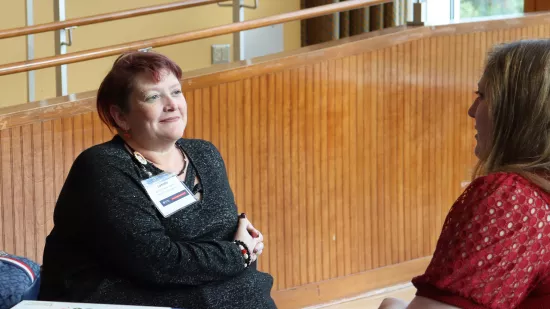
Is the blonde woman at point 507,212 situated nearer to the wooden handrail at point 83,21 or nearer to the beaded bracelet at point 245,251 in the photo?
the beaded bracelet at point 245,251

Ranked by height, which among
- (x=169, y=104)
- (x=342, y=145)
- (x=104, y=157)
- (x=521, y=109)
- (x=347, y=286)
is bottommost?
(x=347, y=286)

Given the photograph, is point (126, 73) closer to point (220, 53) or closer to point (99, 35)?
point (99, 35)

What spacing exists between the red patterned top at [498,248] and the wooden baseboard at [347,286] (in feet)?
7.92

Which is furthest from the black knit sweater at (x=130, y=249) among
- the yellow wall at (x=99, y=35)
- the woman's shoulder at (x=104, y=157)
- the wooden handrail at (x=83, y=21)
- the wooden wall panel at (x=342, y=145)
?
the yellow wall at (x=99, y=35)

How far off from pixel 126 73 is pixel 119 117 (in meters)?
0.12

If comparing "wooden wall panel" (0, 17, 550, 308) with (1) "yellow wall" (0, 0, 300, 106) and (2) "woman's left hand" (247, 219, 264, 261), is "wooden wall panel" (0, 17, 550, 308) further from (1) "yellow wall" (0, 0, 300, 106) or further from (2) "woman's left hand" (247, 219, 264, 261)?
(1) "yellow wall" (0, 0, 300, 106)

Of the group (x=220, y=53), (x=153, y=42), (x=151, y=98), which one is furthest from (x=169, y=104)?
(x=220, y=53)

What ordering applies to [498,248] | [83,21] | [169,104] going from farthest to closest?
[83,21] → [169,104] → [498,248]

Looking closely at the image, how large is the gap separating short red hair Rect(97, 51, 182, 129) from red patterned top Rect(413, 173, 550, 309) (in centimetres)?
120

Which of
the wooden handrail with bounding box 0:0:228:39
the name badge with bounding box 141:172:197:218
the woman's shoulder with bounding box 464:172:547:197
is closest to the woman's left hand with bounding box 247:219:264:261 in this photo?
the name badge with bounding box 141:172:197:218

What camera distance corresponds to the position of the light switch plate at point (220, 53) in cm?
618

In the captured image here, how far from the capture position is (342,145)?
3.91m

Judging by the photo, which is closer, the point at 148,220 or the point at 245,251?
the point at 148,220

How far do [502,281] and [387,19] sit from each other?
174 inches
